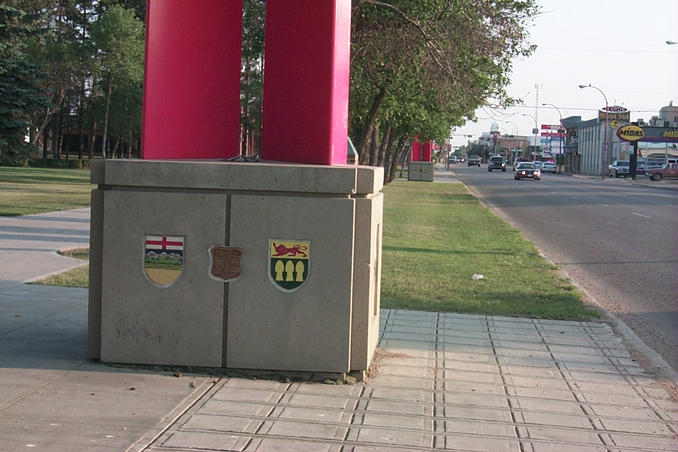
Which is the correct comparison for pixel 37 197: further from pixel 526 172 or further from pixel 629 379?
pixel 526 172

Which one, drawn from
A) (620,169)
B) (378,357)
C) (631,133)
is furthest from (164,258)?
(631,133)

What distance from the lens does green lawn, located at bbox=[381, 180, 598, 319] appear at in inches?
360

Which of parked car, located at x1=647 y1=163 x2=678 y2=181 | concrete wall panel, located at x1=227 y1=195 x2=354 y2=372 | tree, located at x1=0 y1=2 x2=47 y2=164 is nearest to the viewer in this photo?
concrete wall panel, located at x1=227 y1=195 x2=354 y2=372

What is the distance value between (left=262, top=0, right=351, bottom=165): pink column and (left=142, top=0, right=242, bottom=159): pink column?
0.37 m

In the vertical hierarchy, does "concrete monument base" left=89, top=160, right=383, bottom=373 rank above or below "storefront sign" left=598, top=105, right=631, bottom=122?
below

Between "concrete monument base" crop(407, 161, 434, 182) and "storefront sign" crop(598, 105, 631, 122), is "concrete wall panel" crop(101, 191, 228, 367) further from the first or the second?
"storefront sign" crop(598, 105, 631, 122)

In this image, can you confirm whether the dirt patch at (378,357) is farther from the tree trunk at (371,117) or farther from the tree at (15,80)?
the tree at (15,80)

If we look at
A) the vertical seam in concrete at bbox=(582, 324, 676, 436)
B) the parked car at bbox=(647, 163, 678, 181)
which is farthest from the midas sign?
the vertical seam in concrete at bbox=(582, 324, 676, 436)

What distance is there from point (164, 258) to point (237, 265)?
535 millimetres

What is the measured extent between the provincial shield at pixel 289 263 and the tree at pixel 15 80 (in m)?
25.7

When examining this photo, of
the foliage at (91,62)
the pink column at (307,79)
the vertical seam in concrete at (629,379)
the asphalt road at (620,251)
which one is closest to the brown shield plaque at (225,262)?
the pink column at (307,79)

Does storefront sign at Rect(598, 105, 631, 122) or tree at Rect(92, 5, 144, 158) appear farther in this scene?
storefront sign at Rect(598, 105, 631, 122)

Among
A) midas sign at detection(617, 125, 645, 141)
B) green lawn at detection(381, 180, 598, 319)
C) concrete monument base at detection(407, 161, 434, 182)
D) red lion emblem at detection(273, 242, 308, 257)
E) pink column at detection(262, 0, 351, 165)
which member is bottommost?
green lawn at detection(381, 180, 598, 319)

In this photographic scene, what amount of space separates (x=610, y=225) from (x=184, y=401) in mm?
18538
